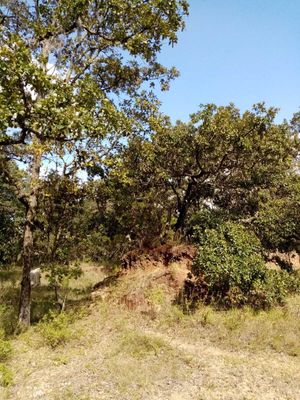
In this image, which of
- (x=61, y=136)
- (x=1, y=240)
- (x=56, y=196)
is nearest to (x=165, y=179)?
(x=56, y=196)

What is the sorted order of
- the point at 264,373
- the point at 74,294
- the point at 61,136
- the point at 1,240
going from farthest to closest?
the point at 1,240, the point at 74,294, the point at 61,136, the point at 264,373

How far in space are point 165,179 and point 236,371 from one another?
8462 millimetres

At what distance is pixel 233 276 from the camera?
10.8 meters

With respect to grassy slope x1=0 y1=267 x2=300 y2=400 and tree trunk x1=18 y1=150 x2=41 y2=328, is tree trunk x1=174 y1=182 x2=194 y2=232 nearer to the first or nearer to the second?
grassy slope x1=0 y1=267 x2=300 y2=400

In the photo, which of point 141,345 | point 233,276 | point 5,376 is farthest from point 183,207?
point 5,376

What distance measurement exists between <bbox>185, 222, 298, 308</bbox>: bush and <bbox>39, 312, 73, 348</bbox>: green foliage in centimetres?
392

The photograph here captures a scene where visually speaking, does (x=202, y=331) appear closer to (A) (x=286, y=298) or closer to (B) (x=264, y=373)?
(B) (x=264, y=373)

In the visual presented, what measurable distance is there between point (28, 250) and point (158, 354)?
17.8ft

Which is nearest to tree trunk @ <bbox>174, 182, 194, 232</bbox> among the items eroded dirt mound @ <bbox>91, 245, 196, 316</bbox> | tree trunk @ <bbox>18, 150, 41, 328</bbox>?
eroded dirt mound @ <bbox>91, 245, 196, 316</bbox>

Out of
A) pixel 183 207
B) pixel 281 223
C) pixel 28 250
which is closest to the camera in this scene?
pixel 28 250

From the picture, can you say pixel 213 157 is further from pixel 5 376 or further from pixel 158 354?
pixel 5 376

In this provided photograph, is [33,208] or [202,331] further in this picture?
[33,208]

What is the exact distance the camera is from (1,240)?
2183 cm

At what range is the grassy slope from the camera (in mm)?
7172
